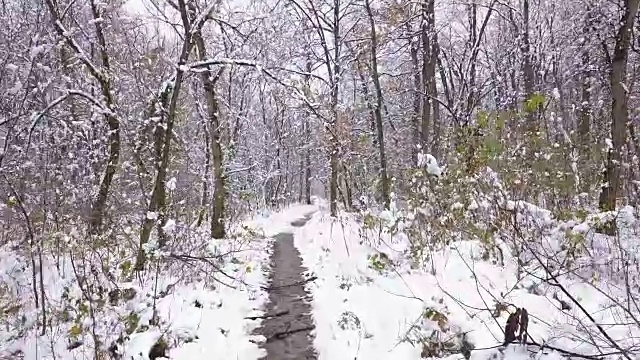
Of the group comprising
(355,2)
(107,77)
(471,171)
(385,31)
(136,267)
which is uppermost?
(355,2)

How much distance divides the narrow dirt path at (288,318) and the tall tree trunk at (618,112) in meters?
4.56

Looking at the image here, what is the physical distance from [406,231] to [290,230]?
10.1 m

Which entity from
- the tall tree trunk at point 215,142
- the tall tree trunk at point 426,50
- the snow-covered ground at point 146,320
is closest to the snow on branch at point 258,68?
the snow-covered ground at point 146,320

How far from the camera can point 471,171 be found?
6457 millimetres

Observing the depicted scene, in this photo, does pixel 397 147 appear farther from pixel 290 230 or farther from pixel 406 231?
pixel 406 231

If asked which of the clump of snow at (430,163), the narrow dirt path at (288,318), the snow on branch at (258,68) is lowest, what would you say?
the narrow dirt path at (288,318)

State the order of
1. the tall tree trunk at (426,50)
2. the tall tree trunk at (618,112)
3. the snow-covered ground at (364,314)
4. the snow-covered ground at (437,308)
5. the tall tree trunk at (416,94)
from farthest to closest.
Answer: the tall tree trunk at (416,94) < the tall tree trunk at (426,50) < the tall tree trunk at (618,112) < the snow-covered ground at (364,314) < the snow-covered ground at (437,308)

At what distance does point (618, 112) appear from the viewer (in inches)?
272

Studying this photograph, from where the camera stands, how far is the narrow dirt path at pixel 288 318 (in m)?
4.95

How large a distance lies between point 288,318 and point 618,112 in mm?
5764

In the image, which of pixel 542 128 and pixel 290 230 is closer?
pixel 542 128

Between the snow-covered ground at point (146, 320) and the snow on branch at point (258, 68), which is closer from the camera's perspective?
the snow-covered ground at point (146, 320)

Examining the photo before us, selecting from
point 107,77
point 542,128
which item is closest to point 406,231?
point 542,128

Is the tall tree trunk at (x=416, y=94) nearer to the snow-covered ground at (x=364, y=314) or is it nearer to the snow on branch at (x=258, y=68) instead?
the snow on branch at (x=258, y=68)
